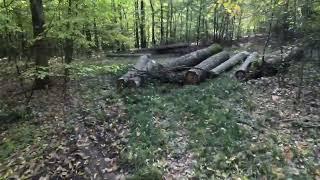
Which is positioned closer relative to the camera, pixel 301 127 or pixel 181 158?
pixel 181 158

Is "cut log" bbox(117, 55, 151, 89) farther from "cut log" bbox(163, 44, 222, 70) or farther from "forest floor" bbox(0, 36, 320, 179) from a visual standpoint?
"cut log" bbox(163, 44, 222, 70)

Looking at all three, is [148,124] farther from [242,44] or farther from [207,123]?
[242,44]

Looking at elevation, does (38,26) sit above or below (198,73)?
above

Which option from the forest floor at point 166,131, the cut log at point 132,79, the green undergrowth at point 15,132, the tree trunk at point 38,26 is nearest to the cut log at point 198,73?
the forest floor at point 166,131

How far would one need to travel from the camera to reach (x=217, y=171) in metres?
6.80

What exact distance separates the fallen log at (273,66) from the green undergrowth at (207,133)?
60.2 inches

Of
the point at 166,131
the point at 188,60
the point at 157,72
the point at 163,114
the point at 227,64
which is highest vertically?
the point at 188,60

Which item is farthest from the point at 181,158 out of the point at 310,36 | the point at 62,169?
the point at 310,36

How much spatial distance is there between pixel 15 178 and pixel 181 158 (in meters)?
3.80

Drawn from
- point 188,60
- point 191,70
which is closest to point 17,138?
point 191,70

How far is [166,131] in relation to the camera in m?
8.68

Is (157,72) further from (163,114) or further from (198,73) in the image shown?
(163,114)

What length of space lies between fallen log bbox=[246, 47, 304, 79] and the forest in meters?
0.04

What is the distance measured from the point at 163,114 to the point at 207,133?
1905mm
